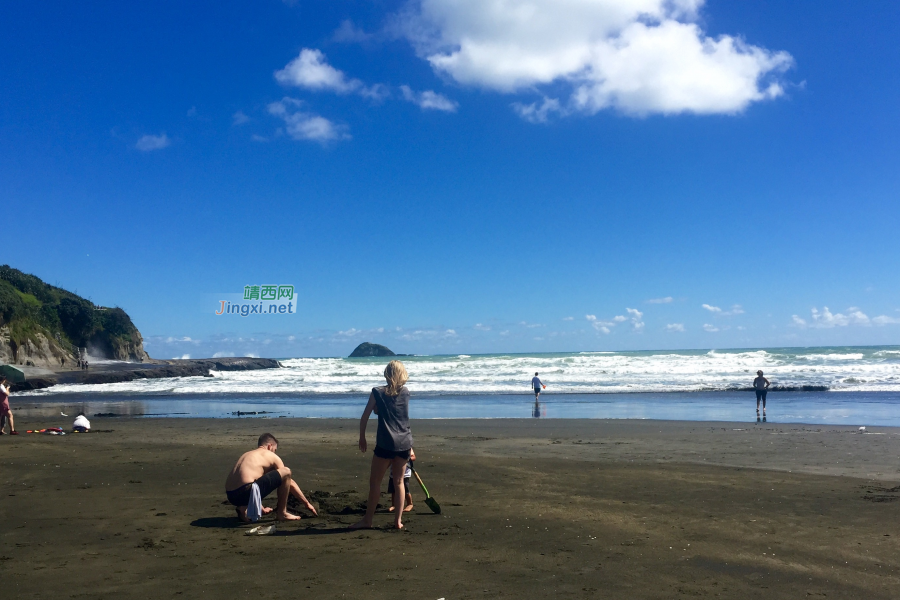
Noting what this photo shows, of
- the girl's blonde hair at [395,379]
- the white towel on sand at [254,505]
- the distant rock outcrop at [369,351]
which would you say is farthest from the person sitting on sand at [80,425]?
the distant rock outcrop at [369,351]

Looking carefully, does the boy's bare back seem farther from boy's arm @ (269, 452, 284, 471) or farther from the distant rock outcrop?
the distant rock outcrop

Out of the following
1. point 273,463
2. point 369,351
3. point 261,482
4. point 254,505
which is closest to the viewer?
point 254,505

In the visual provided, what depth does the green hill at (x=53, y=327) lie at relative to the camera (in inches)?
1858

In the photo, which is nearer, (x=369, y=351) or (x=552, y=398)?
(x=552, y=398)

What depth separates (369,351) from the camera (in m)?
134

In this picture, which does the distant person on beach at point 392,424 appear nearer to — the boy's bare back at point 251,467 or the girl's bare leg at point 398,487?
the girl's bare leg at point 398,487

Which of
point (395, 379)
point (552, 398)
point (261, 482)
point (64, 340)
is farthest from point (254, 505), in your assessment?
point (64, 340)

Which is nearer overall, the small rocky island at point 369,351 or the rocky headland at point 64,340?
the rocky headland at point 64,340

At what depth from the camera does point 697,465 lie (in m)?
10.9

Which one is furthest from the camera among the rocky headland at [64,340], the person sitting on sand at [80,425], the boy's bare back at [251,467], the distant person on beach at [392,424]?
the rocky headland at [64,340]

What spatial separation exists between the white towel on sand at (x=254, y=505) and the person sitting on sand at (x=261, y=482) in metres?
0.01

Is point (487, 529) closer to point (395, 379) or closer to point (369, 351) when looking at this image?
point (395, 379)

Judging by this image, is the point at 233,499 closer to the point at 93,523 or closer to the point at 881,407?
the point at 93,523

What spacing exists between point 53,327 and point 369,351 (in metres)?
79.7
